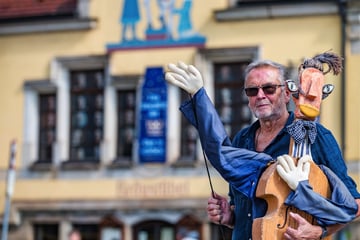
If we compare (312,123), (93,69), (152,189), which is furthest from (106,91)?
(312,123)

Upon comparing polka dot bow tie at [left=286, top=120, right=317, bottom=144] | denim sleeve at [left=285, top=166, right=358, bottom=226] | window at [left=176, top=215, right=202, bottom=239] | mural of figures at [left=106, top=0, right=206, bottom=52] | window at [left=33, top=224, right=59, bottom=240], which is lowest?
window at [left=33, top=224, right=59, bottom=240]

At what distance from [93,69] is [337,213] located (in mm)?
15961

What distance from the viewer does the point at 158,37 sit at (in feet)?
62.4

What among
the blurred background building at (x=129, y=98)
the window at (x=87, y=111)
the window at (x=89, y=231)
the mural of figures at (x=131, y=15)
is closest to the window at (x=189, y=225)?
the blurred background building at (x=129, y=98)

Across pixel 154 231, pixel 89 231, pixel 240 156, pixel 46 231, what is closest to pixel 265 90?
pixel 240 156

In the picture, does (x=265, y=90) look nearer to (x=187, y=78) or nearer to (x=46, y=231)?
(x=187, y=78)

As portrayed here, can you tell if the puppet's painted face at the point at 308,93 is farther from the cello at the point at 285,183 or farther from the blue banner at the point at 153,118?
the blue banner at the point at 153,118

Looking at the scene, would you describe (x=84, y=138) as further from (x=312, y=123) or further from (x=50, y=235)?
(x=312, y=123)

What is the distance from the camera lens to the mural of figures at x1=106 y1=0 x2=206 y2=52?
18.9m

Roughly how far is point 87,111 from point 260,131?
15.3m

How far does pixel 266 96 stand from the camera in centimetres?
416

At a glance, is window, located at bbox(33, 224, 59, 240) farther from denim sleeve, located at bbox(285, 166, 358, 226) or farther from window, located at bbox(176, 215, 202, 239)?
denim sleeve, located at bbox(285, 166, 358, 226)

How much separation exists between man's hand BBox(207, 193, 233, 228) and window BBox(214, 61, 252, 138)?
549 inches

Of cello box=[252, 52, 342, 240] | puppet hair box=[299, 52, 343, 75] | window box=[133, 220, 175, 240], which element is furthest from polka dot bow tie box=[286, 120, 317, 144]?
window box=[133, 220, 175, 240]
